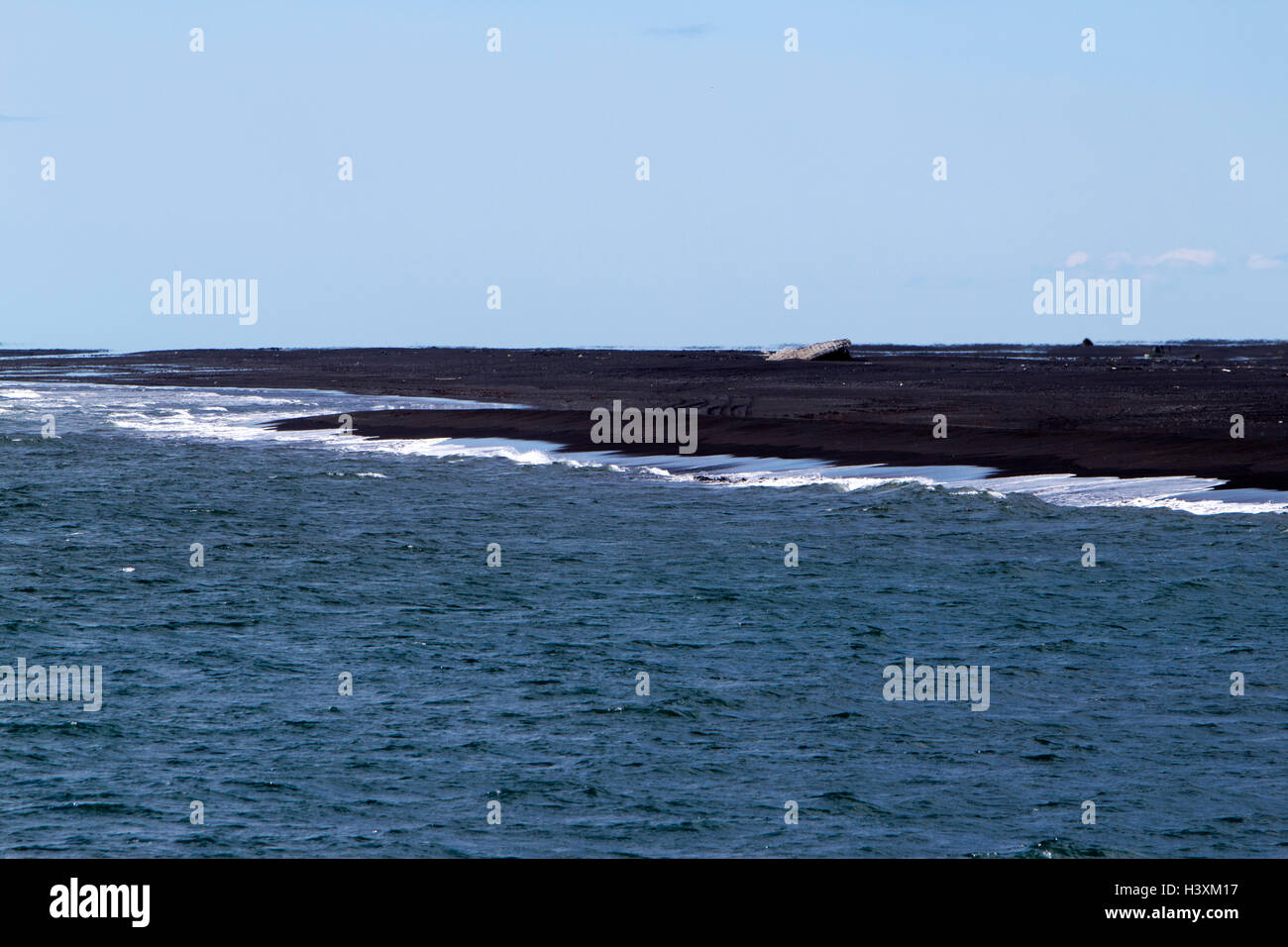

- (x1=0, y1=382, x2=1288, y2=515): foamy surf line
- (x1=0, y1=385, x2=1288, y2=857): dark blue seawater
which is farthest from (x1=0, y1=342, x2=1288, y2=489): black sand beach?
(x1=0, y1=385, x2=1288, y2=857): dark blue seawater

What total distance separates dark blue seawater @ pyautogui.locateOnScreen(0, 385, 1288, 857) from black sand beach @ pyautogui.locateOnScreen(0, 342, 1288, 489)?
739 cm

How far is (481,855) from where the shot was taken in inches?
510

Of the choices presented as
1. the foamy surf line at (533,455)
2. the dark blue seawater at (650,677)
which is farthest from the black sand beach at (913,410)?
the dark blue seawater at (650,677)

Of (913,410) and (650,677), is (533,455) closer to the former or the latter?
(913,410)

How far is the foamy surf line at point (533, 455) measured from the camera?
125ft

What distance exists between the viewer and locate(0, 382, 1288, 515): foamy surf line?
3797 cm

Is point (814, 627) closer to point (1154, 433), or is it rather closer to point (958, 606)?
point (958, 606)

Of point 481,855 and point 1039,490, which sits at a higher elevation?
point 1039,490

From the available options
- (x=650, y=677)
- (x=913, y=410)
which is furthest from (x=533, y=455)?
(x=650, y=677)

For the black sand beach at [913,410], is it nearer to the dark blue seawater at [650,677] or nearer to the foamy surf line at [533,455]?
the foamy surf line at [533,455]

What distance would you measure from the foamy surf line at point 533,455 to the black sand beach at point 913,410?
5.82ft

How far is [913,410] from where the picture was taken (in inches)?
2445

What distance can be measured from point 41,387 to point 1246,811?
11578cm
